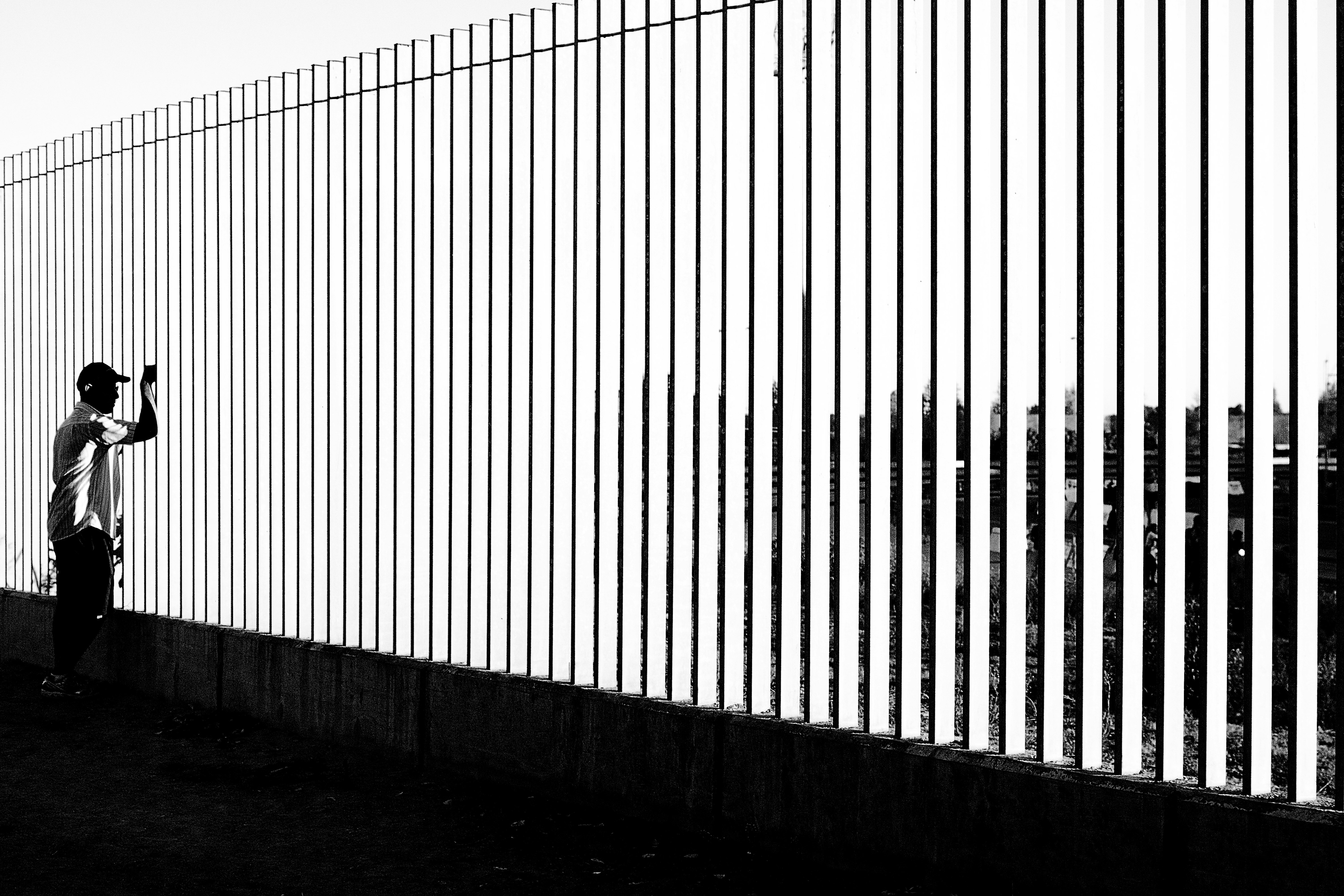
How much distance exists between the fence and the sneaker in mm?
660

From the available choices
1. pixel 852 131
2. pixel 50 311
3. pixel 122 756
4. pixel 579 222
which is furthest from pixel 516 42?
pixel 50 311

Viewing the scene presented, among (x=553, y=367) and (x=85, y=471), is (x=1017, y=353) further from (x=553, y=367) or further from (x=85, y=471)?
(x=85, y=471)

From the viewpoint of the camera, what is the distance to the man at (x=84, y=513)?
886 cm

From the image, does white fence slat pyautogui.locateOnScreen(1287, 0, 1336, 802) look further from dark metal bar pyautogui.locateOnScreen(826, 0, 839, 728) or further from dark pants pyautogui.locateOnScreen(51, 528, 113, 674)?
dark pants pyautogui.locateOnScreen(51, 528, 113, 674)

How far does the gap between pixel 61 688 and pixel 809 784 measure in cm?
528

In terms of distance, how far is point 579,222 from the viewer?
6.34 m

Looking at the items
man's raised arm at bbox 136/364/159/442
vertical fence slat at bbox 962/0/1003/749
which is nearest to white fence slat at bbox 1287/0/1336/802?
vertical fence slat at bbox 962/0/1003/749

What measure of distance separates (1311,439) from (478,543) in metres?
3.74

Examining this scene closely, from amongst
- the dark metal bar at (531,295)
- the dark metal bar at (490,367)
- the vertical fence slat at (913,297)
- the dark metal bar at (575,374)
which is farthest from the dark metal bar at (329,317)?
the vertical fence slat at (913,297)

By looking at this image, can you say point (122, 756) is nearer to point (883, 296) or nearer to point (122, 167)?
point (122, 167)

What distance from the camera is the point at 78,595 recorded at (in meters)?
8.95

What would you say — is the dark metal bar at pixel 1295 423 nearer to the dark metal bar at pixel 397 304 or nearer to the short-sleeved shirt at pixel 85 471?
the dark metal bar at pixel 397 304

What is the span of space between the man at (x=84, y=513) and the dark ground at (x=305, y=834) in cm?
119

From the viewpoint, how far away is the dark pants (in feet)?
29.3
